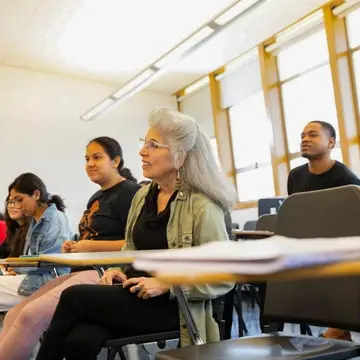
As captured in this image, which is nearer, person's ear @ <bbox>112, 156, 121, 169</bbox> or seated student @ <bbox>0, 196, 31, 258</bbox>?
person's ear @ <bbox>112, 156, 121, 169</bbox>

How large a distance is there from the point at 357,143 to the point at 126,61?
3374 millimetres

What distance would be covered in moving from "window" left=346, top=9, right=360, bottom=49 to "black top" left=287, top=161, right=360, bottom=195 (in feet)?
11.7

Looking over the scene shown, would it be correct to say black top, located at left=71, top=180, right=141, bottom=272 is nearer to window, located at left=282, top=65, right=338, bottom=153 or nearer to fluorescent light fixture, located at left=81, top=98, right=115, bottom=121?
window, located at left=282, top=65, right=338, bottom=153

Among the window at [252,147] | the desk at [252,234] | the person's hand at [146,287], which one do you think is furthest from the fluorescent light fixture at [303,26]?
the person's hand at [146,287]

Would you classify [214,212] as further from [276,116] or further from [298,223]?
[276,116]

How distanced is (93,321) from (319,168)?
2.13 metres

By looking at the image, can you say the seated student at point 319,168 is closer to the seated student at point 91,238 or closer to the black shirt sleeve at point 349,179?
the black shirt sleeve at point 349,179

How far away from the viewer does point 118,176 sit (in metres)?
2.66

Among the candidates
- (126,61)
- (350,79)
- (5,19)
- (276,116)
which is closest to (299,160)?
(276,116)

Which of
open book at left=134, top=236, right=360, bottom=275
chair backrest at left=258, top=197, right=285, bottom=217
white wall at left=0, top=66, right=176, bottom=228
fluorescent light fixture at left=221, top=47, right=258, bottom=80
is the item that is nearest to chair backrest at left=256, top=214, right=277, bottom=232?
chair backrest at left=258, top=197, right=285, bottom=217

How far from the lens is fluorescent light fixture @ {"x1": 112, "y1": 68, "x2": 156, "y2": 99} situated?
6.89m

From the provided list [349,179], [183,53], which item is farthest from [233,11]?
[349,179]

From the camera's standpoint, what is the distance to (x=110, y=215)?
8.05 ft

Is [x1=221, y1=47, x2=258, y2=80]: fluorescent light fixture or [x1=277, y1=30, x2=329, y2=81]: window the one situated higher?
[x1=221, y1=47, x2=258, y2=80]: fluorescent light fixture
